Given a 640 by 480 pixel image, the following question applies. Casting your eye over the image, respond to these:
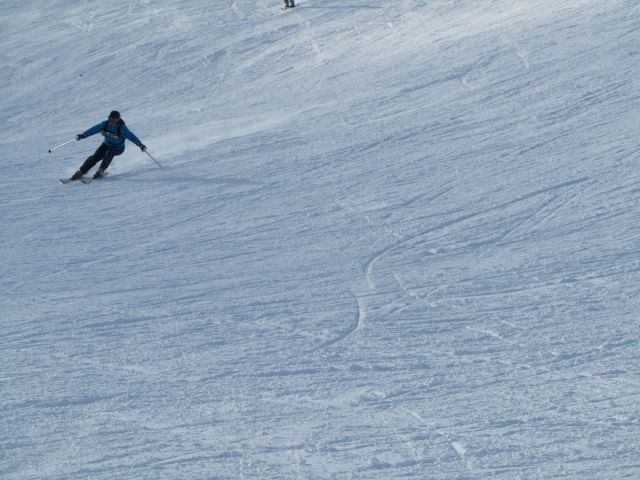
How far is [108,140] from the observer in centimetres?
1135

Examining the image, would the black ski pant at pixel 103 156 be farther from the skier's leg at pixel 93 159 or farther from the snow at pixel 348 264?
the snow at pixel 348 264

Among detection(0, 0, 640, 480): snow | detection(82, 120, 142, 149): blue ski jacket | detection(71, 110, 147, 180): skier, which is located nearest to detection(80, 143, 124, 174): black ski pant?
detection(71, 110, 147, 180): skier

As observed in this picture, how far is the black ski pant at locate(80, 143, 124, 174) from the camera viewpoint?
11484mm

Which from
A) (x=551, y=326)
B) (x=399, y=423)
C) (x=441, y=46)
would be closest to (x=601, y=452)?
(x=399, y=423)

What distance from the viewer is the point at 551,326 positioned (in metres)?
6.30

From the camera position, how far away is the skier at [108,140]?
11258mm

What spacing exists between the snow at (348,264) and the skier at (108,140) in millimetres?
280

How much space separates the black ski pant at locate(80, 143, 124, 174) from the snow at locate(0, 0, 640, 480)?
26 centimetres

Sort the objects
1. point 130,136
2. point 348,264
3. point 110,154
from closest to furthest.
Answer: point 348,264, point 130,136, point 110,154

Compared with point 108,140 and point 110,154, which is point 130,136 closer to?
point 108,140

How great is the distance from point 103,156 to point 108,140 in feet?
0.89

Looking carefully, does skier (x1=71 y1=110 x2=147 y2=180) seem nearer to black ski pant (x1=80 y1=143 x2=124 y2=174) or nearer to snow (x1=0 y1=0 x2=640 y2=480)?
black ski pant (x1=80 y1=143 x2=124 y2=174)

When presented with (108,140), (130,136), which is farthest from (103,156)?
(130,136)

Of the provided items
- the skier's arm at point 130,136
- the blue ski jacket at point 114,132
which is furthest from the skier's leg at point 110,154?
the skier's arm at point 130,136
